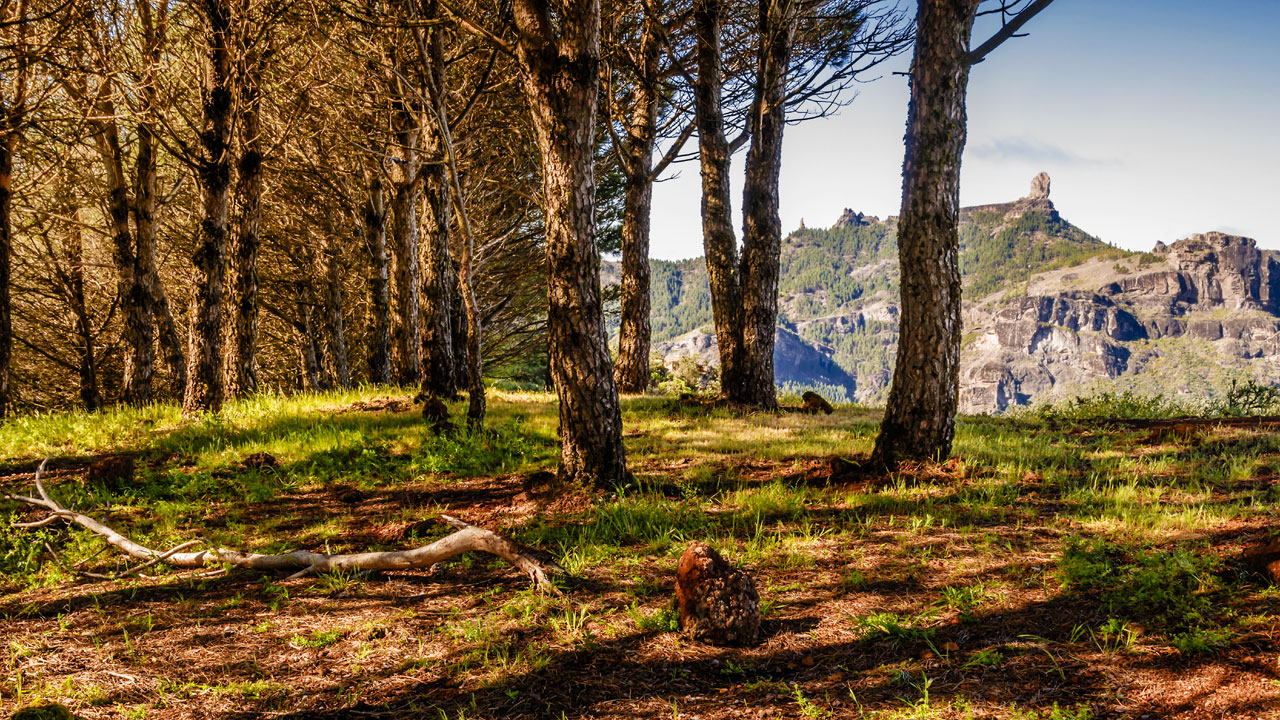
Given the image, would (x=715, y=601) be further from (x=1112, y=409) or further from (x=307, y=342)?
(x=307, y=342)

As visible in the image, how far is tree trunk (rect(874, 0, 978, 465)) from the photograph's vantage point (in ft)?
17.9

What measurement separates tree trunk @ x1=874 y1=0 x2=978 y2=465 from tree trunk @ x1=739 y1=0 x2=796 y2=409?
3.80 meters

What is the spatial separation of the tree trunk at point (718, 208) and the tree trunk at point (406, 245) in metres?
4.94

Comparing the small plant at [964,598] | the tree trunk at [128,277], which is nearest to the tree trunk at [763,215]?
the small plant at [964,598]

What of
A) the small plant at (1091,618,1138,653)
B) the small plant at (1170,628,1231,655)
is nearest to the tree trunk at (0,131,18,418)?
the small plant at (1091,618,1138,653)

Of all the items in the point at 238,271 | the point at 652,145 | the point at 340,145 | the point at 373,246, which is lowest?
the point at 238,271

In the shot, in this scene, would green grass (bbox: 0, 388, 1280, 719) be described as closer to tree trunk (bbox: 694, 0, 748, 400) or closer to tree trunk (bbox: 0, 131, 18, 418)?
tree trunk (bbox: 694, 0, 748, 400)

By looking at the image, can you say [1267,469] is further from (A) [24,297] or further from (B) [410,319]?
(A) [24,297]

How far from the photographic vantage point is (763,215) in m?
9.54

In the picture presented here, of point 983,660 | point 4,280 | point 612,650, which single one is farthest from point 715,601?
point 4,280

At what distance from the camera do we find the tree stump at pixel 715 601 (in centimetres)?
299

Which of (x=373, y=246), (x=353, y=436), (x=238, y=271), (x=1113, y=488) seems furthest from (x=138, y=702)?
(x=373, y=246)

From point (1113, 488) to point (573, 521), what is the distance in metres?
4.50

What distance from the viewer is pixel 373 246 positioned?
528 inches
